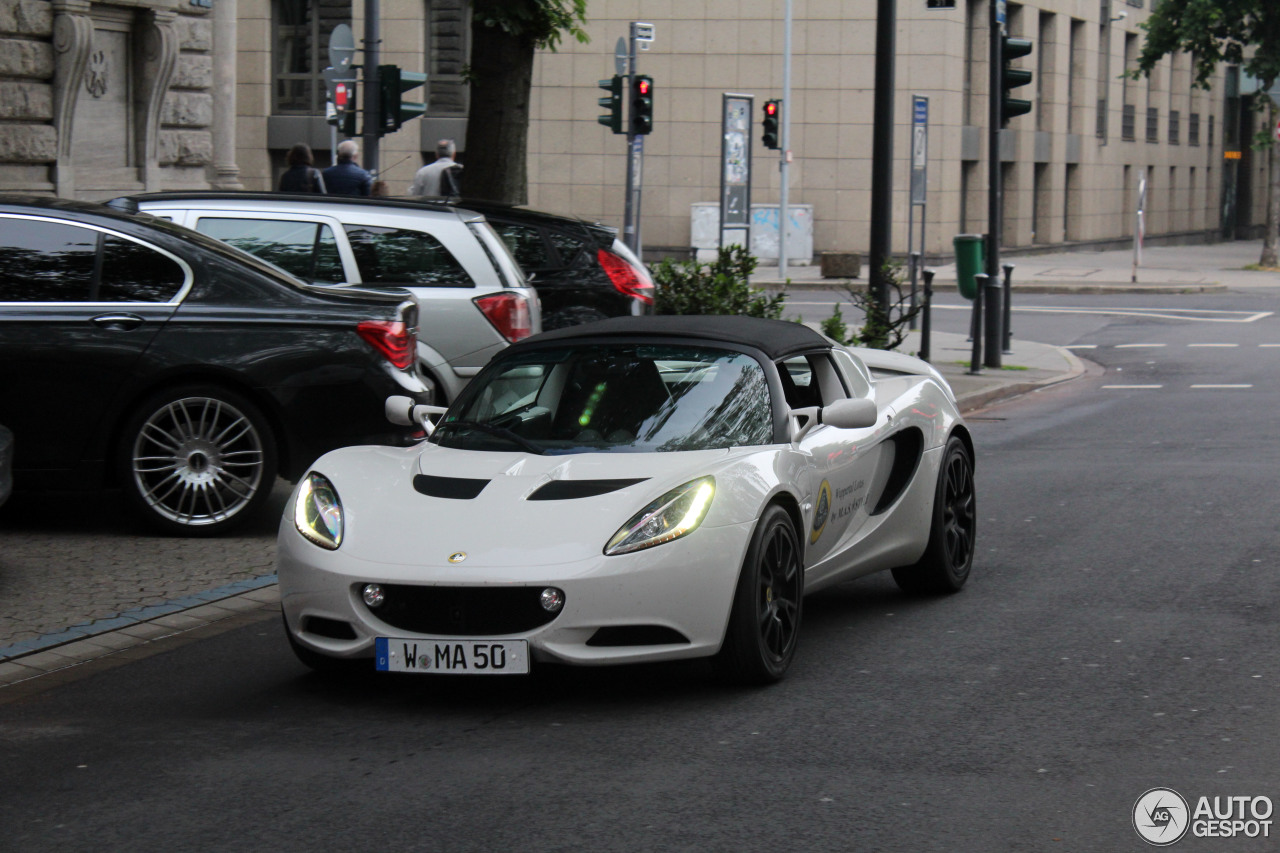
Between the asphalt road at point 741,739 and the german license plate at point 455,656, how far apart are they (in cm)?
19

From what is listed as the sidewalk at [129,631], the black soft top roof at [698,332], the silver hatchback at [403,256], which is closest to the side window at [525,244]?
the silver hatchback at [403,256]

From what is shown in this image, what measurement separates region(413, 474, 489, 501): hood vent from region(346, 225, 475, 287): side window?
15.7ft

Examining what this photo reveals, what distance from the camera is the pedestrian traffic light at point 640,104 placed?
2180 cm

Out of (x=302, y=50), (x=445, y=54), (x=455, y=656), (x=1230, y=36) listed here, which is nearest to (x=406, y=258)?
(x=455, y=656)

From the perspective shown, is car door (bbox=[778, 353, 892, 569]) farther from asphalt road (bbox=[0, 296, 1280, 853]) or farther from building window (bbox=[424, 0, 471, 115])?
building window (bbox=[424, 0, 471, 115])

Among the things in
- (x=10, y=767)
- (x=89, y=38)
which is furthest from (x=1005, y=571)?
(x=89, y=38)

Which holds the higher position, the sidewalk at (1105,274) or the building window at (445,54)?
the building window at (445,54)

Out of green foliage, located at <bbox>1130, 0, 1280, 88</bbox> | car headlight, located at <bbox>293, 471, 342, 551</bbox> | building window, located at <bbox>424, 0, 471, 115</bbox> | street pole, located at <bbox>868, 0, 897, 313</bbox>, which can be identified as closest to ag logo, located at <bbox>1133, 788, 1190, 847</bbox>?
car headlight, located at <bbox>293, 471, 342, 551</bbox>

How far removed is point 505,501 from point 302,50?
38.6 m

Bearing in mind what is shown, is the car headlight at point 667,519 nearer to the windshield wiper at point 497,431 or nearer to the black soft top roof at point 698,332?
the windshield wiper at point 497,431

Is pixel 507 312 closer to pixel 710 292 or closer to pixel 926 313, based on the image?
pixel 710 292

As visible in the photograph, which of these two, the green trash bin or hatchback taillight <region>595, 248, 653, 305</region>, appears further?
the green trash bin

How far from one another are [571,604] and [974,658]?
180cm

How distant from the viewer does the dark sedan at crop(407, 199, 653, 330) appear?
12312 mm
